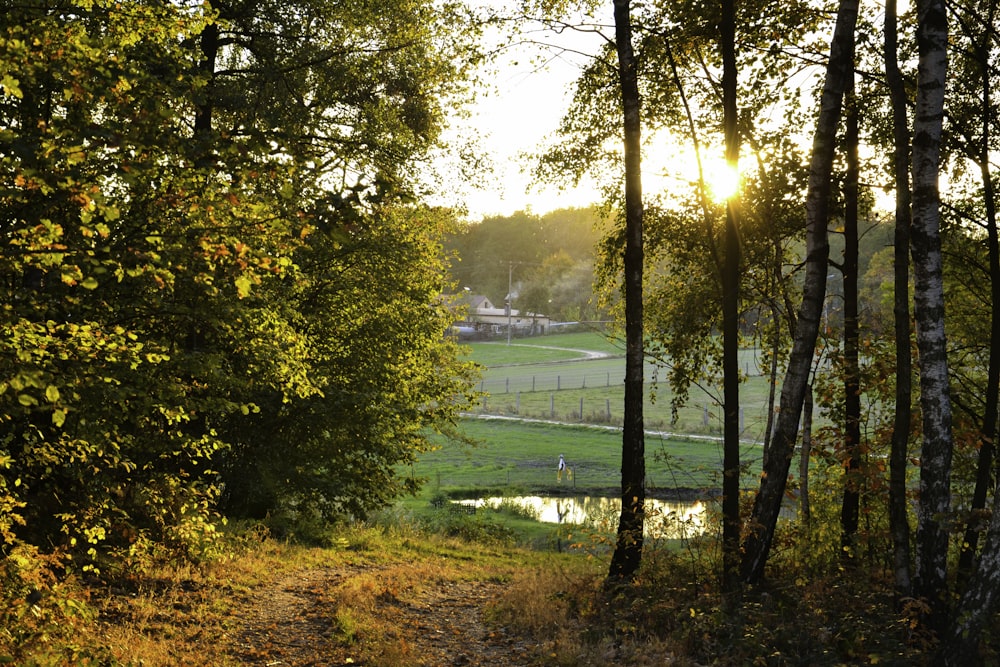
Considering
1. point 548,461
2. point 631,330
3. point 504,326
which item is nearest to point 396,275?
point 631,330

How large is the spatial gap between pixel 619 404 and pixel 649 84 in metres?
49.2

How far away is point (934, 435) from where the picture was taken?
7.45 meters

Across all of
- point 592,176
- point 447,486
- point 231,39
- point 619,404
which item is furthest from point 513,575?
point 619,404

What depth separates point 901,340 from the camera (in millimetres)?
8680

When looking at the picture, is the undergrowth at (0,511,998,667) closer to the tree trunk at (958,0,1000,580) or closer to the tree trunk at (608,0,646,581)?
the tree trunk at (608,0,646,581)

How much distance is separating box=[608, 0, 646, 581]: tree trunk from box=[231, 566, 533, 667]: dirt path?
229 centimetres

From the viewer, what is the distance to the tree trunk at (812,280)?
948cm

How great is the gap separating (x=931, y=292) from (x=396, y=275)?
1176 cm

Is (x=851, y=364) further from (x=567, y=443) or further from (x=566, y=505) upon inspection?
(x=567, y=443)

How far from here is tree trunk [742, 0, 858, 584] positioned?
948 centimetres

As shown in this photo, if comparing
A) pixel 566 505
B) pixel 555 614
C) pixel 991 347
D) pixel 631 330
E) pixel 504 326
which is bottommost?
pixel 566 505

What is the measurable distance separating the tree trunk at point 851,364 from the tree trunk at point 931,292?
92.2 inches

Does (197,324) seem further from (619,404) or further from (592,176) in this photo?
(619,404)

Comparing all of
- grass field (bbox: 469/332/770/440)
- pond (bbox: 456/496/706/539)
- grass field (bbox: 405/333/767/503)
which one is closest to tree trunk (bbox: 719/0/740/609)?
grass field (bbox: 405/333/767/503)
